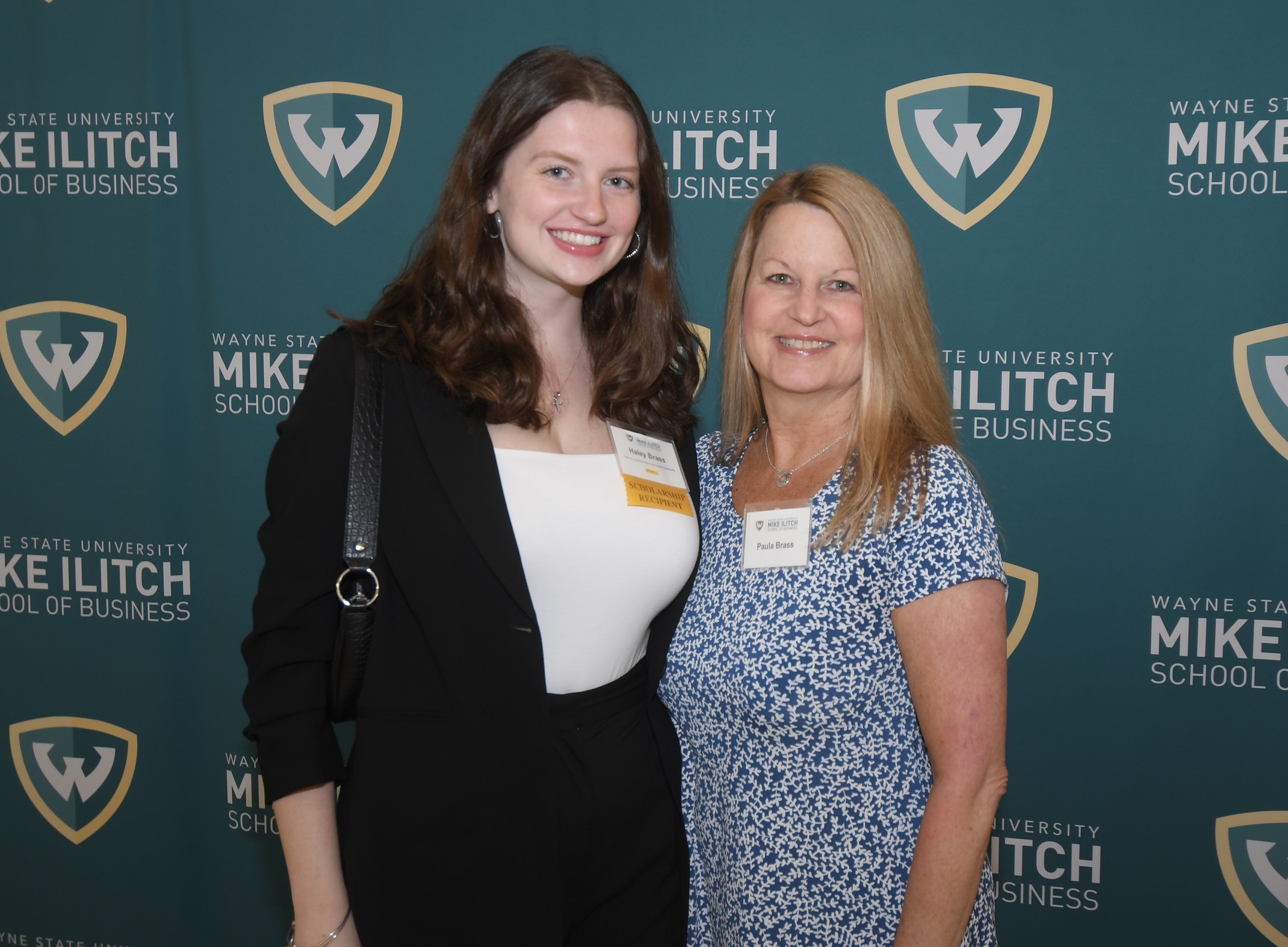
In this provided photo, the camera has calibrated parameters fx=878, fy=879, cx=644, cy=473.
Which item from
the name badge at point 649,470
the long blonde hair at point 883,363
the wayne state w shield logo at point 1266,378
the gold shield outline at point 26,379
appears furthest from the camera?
the gold shield outline at point 26,379

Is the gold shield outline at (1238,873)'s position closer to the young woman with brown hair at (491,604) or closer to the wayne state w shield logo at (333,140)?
the young woman with brown hair at (491,604)

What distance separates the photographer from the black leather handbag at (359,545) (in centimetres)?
125

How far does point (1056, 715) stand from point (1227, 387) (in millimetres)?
929

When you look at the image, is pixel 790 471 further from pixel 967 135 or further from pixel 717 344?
pixel 967 135

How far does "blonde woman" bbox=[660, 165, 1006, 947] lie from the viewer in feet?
4.20

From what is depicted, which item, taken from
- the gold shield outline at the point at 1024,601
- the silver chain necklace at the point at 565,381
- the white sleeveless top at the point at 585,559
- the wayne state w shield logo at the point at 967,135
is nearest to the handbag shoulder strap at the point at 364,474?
the white sleeveless top at the point at 585,559

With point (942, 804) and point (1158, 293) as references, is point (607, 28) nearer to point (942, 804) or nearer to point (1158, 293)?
point (1158, 293)

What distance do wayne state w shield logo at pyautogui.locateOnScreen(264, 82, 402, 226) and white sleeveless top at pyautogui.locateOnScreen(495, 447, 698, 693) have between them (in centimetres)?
142

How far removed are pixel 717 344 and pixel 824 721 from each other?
126 cm

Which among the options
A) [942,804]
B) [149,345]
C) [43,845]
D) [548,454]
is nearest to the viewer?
[942,804]

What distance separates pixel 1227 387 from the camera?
7.13 ft

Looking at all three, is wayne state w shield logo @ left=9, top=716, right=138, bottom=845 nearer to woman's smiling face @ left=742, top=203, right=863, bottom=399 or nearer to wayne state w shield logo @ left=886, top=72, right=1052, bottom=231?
woman's smiling face @ left=742, top=203, right=863, bottom=399

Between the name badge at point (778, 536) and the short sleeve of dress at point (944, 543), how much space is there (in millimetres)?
147

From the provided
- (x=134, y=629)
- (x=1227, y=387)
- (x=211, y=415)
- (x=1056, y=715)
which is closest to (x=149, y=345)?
(x=211, y=415)
